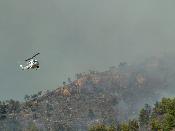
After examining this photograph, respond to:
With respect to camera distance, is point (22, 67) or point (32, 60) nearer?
point (32, 60)

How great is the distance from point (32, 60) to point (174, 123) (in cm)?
11605

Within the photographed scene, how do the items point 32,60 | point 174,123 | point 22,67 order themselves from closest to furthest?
Answer: point 32,60, point 22,67, point 174,123

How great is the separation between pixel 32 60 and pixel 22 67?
1256 centimetres

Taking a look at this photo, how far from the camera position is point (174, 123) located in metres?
199

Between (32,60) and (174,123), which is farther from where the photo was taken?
(174,123)

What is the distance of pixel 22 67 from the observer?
117562 millimetres

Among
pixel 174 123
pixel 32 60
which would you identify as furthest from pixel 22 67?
pixel 174 123

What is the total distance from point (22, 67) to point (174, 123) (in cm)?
10933

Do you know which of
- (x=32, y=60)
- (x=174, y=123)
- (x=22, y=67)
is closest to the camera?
(x=32, y=60)

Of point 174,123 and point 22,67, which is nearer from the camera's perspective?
point 22,67

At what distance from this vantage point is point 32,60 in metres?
106

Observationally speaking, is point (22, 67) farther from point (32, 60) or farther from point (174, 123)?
point (174, 123)
